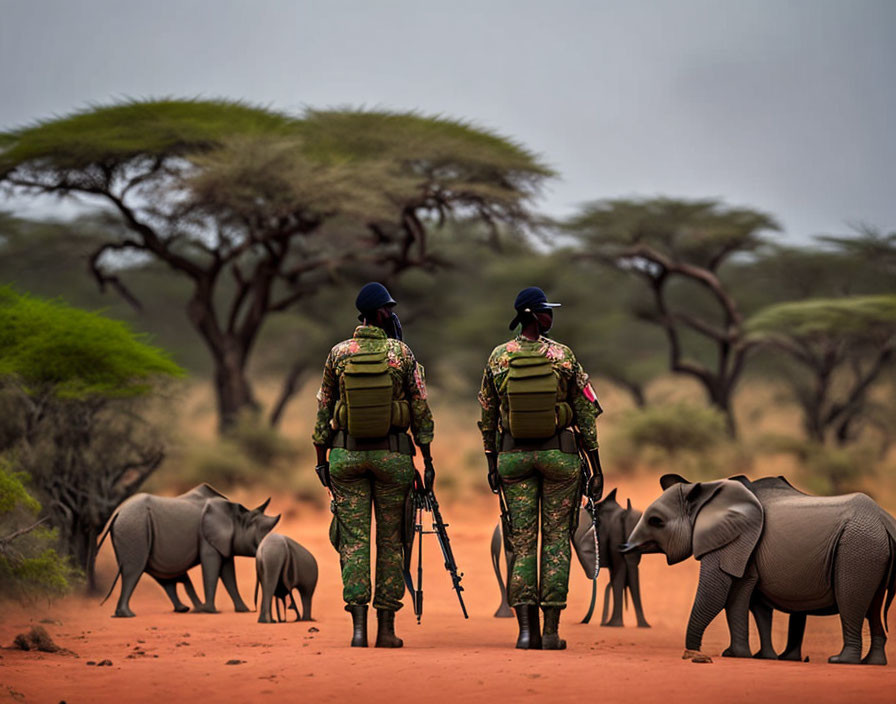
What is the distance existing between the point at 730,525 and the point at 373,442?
242cm

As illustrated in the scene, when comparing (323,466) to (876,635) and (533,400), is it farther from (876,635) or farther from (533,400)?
(876,635)

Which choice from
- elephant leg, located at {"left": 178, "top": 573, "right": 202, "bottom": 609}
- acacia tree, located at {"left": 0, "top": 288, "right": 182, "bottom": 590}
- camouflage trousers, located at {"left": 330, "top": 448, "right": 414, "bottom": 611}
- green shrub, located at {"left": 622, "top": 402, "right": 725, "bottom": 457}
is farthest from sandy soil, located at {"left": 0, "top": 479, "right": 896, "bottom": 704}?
green shrub, located at {"left": 622, "top": 402, "right": 725, "bottom": 457}

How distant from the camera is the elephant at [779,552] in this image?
7.55 metres

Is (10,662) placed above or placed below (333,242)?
below

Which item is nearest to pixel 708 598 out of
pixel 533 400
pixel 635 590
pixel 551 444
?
pixel 551 444

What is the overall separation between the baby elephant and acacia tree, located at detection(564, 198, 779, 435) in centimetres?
1798

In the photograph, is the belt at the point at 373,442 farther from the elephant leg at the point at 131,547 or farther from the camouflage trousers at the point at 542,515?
the elephant leg at the point at 131,547

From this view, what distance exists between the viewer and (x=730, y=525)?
26.1ft

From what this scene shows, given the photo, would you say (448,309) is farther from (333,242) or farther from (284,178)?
(284,178)

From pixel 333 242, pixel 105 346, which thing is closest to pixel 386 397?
pixel 105 346

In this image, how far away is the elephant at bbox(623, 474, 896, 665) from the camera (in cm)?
755

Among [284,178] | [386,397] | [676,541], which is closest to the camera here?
[386,397]

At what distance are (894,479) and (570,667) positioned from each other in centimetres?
1851

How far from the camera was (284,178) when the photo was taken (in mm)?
22469
